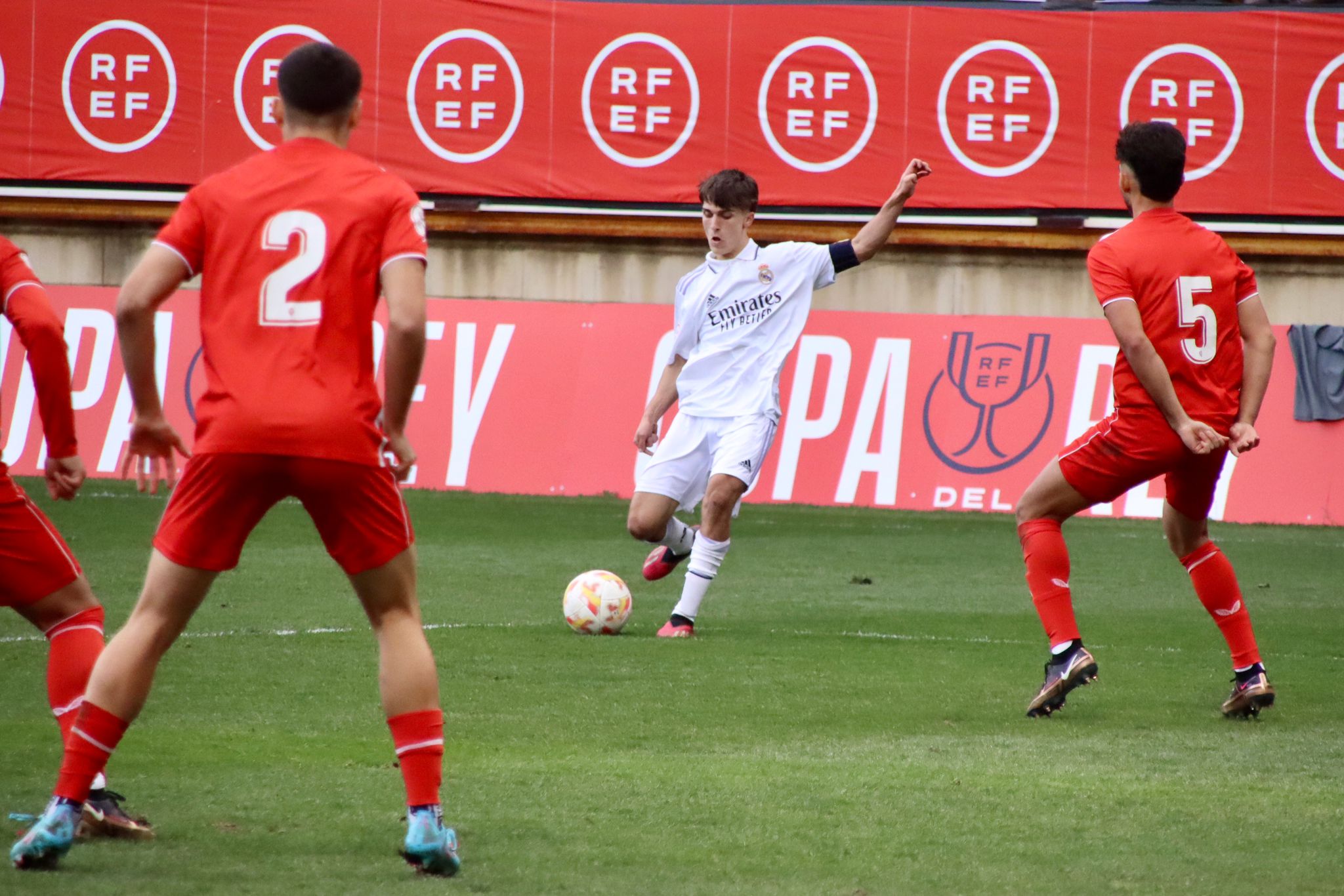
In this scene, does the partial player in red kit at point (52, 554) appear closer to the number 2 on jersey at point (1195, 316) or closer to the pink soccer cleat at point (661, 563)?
the number 2 on jersey at point (1195, 316)

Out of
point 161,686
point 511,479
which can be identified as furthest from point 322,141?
point 511,479

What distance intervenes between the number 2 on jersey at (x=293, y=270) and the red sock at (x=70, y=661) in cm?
118

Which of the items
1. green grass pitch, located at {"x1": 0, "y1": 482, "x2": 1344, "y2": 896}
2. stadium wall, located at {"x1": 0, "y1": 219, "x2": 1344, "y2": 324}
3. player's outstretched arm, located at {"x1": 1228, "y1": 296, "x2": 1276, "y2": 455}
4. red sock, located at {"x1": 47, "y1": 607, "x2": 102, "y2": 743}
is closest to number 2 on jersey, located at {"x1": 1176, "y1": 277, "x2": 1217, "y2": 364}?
player's outstretched arm, located at {"x1": 1228, "y1": 296, "x2": 1276, "y2": 455}

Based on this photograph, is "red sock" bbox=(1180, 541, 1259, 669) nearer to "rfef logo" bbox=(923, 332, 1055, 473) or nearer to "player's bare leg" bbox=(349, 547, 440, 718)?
"player's bare leg" bbox=(349, 547, 440, 718)

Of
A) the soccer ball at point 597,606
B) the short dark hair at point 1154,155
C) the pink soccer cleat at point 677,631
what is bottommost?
the pink soccer cleat at point 677,631

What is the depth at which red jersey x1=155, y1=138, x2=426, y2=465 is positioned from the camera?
3949 mm

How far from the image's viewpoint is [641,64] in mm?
18938

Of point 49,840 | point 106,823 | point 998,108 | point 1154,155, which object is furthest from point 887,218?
point 998,108

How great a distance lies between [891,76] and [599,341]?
4.34 meters

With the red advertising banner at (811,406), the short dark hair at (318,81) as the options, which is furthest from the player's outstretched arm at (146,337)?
the red advertising banner at (811,406)

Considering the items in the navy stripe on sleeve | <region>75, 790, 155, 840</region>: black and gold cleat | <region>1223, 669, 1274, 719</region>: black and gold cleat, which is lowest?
<region>1223, 669, 1274, 719</region>: black and gold cleat

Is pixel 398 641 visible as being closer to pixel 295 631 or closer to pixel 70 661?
pixel 70 661

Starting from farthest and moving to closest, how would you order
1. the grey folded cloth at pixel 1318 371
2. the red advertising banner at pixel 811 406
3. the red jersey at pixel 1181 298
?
the red advertising banner at pixel 811 406, the grey folded cloth at pixel 1318 371, the red jersey at pixel 1181 298

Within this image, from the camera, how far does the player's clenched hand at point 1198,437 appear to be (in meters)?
6.15
